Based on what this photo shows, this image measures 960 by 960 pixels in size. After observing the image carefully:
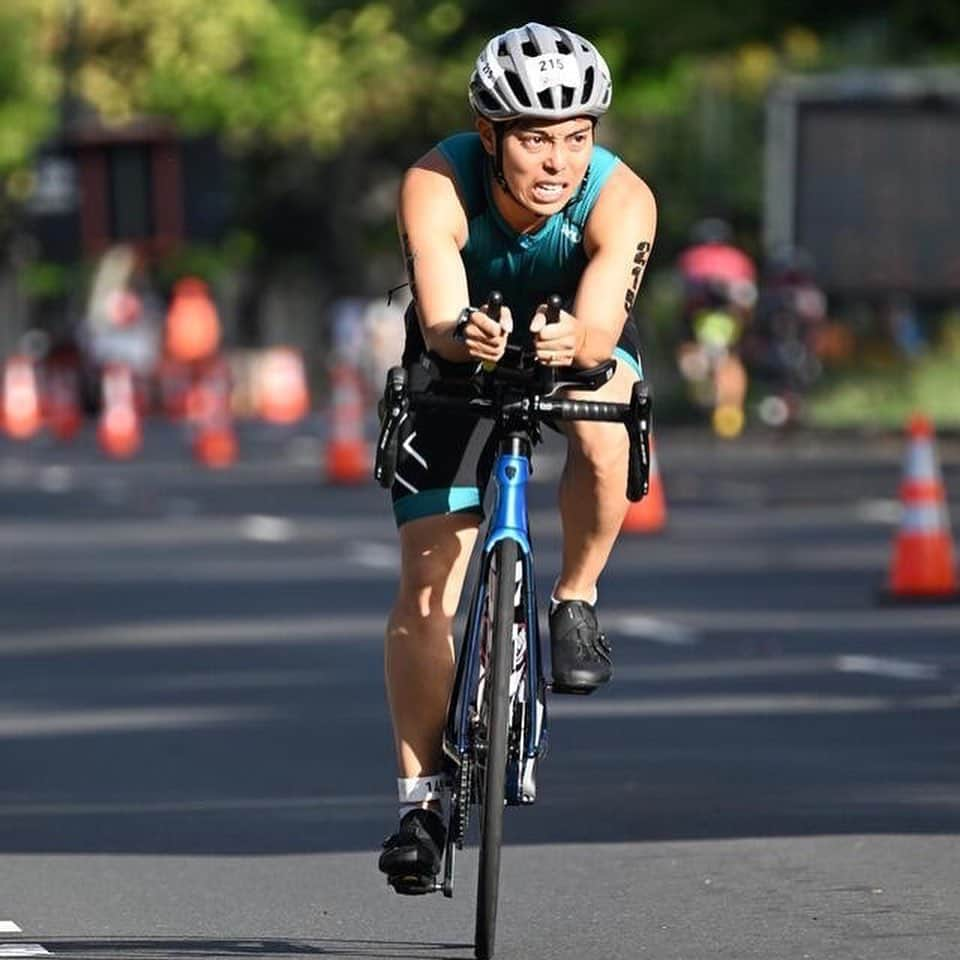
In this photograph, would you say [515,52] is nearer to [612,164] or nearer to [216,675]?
[612,164]

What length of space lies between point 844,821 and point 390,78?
163ft

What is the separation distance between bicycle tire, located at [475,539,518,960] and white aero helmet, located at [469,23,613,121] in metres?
0.91

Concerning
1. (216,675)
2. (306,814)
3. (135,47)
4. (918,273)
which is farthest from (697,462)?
(135,47)

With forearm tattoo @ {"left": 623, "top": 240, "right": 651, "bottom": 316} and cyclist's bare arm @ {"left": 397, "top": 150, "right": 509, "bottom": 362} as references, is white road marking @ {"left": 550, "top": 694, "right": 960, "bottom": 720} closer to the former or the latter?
forearm tattoo @ {"left": 623, "top": 240, "right": 651, "bottom": 316}

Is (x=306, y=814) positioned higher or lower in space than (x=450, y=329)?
lower

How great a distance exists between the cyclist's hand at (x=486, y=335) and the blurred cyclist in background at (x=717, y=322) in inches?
1038

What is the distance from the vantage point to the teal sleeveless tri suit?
778cm

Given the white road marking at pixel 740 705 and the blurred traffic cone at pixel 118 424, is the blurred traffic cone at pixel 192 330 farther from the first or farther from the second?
the white road marking at pixel 740 705

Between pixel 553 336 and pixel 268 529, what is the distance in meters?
15.6

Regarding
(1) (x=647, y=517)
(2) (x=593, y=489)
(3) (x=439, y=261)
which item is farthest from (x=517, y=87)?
(1) (x=647, y=517)

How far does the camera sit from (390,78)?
58.7 metres

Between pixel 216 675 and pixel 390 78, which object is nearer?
pixel 216 675

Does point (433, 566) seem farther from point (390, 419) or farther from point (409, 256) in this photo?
point (409, 256)

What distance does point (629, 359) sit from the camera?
7953mm
